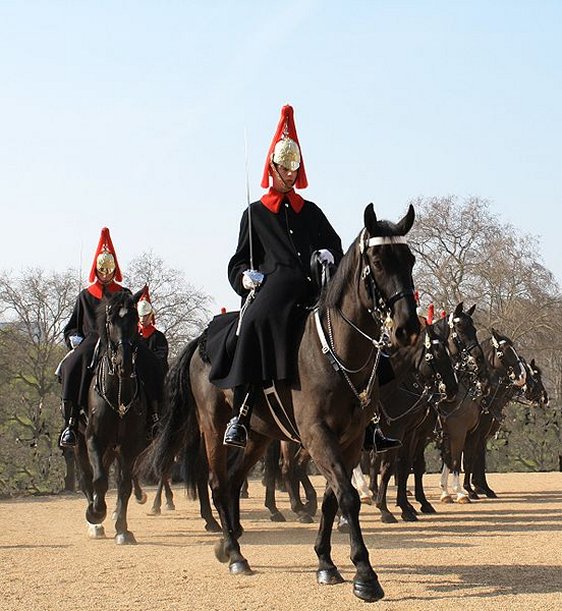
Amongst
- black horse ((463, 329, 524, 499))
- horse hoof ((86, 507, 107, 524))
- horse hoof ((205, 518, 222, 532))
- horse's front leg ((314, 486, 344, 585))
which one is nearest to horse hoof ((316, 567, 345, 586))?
horse's front leg ((314, 486, 344, 585))

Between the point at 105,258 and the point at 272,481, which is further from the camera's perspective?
the point at 272,481

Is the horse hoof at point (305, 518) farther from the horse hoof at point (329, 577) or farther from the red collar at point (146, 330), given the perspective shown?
the horse hoof at point (329, 577)

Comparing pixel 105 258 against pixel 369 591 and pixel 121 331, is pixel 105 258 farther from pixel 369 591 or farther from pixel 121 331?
pixel 369 591

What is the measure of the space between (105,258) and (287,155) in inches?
201

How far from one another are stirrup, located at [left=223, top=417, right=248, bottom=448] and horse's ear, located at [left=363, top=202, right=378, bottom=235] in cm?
217

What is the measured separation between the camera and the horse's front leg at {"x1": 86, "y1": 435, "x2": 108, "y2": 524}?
11.8 m

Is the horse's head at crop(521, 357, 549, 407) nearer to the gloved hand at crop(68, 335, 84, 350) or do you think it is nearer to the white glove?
the gloved hand at crop(68, 335, 84, 350)

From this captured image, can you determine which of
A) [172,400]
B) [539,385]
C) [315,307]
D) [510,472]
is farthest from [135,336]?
[510,472]

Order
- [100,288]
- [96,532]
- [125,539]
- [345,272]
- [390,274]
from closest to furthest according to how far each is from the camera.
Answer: [390,274], [345,272], [125,539], [96,532], [100,288]

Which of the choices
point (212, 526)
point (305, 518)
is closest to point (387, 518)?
point (305, 518)

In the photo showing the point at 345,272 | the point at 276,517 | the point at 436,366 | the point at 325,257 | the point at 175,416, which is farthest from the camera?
the point at 436,366

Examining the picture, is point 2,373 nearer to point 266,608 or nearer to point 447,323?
point 447,323

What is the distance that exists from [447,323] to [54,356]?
10.9 meters

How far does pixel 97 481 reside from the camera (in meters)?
11.8
